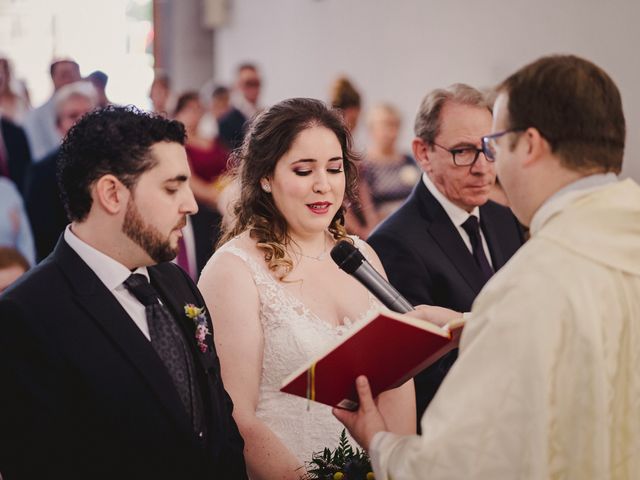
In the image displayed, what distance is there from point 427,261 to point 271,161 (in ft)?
2.09

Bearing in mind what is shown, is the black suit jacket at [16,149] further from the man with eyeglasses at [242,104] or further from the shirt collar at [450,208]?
the shirt collar at [450,208]

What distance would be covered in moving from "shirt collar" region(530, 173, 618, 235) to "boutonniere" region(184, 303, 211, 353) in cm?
89

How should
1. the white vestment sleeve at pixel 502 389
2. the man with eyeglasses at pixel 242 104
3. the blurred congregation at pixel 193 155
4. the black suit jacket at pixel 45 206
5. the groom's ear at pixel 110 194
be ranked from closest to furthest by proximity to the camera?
the white vestment sleeve at pixel 502 389 < the groom's ear at pixel 110 194 < the black suit jacket at pixel 45 206 < the blurred congregation at pixel 193 155 < the man with eyeglasses at pixel 242 104

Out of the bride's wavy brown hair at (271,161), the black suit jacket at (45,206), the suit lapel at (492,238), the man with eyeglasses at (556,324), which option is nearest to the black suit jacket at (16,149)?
the black suit jacket at (45,206)

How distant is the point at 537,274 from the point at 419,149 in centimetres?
164

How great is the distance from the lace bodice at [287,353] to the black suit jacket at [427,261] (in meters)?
0.36

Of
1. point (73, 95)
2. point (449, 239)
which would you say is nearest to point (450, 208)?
point (449, 239)

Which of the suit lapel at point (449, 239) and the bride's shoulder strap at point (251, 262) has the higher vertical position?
the bride's shoulder strap at point (251, 262)

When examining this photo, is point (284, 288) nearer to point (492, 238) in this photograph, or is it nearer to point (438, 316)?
point (438, 316)

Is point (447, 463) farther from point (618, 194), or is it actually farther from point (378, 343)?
point (618, 194)

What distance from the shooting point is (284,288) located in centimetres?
297

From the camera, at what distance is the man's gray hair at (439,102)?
11.3ft

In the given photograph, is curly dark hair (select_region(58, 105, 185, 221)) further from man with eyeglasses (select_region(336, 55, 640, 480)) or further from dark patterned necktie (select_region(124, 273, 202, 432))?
man with eyeglasses (select_region(336, 55, 640, 480))

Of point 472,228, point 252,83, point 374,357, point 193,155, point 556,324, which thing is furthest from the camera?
point 252,83
